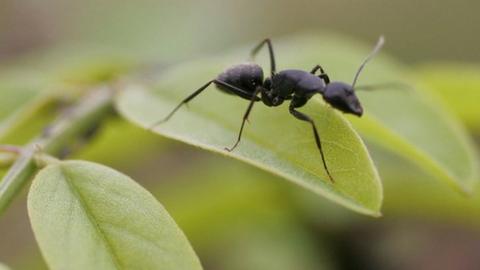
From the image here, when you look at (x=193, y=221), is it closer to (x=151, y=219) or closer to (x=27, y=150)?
(x=27, y=150)

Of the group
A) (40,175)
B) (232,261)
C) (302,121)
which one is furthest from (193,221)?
(40,175)

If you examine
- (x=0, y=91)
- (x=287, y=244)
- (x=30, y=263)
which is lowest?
(x=30, y=263)

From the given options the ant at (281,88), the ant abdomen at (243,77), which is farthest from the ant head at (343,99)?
the ant abdomen at (243,77)

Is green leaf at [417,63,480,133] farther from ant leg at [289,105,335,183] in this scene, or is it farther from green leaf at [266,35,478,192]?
ant leg at [289,105,335,183]

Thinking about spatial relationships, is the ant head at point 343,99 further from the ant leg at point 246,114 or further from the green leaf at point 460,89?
the green leaf at point 460,89

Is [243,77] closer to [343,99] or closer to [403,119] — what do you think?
[343,99]

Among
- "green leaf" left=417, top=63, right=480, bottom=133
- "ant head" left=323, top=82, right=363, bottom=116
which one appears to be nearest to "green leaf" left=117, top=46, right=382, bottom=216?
"ant head" left=323, top=82, right=363, bottom=116
